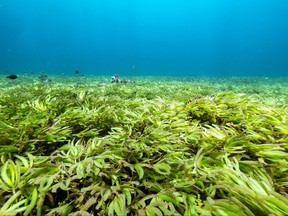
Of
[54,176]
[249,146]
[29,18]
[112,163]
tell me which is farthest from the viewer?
[29,18]

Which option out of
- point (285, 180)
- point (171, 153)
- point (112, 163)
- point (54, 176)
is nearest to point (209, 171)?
point (171, 153)

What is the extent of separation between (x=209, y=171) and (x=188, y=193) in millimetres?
310

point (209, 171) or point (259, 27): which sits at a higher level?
point (259, 27)

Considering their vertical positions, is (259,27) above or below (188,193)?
above

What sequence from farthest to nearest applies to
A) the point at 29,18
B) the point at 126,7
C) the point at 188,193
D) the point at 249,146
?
the point at 126,7, the point at 29,18, the point at 249,146, the point at 188,193

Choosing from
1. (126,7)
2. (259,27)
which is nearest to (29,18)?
(126,7)

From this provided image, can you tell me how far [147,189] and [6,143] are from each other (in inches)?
68.3

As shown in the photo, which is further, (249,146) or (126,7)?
(126,7)

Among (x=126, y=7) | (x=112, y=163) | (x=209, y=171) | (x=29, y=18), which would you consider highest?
(x=126, y=7)

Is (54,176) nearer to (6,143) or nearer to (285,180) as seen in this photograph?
(6,143)

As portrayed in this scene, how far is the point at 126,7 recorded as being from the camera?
635 feet

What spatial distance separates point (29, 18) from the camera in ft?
575

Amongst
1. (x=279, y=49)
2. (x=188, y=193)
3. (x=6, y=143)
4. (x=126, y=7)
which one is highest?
(x=126, y=7)

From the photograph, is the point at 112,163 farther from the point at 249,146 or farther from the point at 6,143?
the point at 249,146
